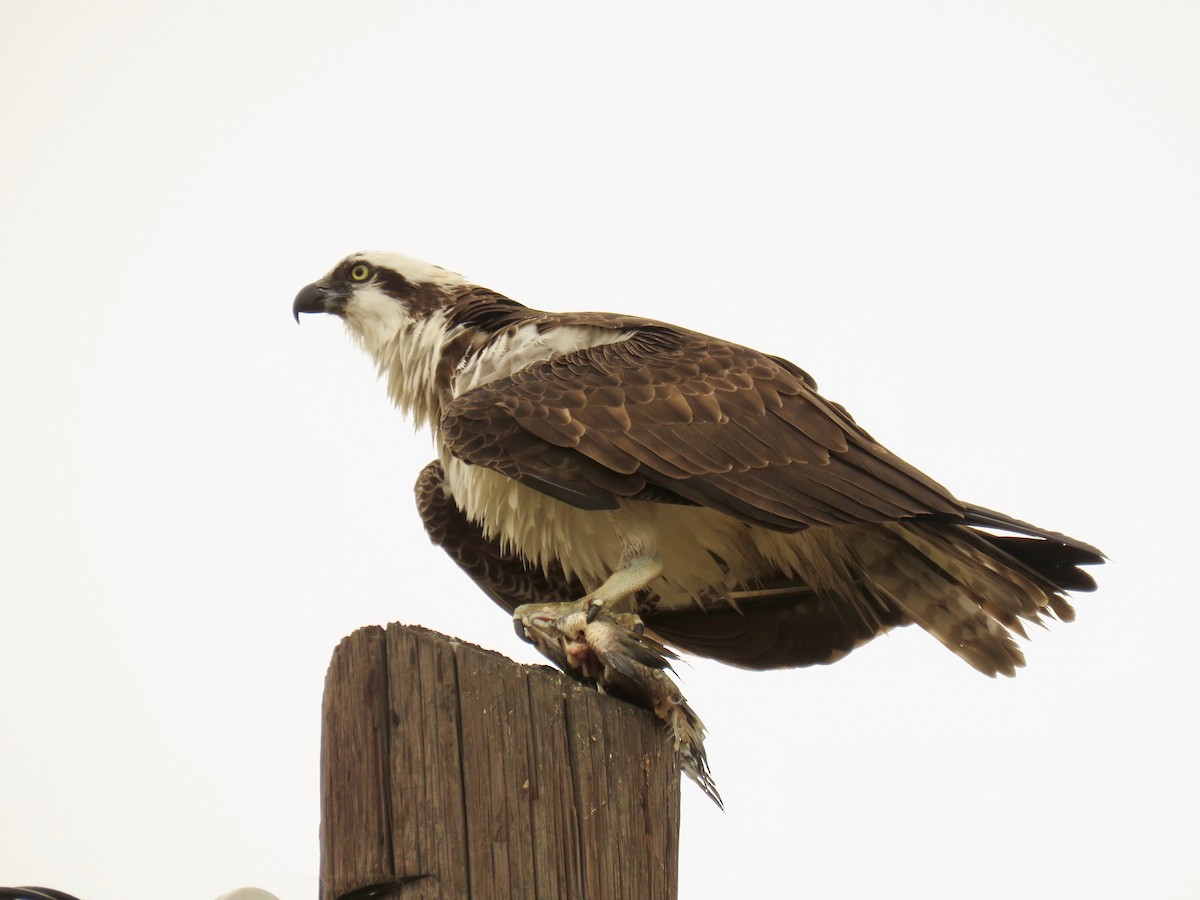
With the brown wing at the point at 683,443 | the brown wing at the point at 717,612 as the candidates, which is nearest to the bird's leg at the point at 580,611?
the brown wing at the point at 683,443

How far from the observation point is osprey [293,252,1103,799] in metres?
4.21

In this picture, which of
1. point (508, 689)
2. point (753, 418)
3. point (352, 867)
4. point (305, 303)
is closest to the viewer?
point (352, 867)

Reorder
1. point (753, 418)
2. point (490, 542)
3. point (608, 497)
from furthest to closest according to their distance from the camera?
1. point (490, 542)
2. point (753, 418)
3. point (608, 497)

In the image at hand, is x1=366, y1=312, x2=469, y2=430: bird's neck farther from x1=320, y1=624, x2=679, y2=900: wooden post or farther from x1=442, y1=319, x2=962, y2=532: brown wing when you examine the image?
x1=320, y1=624, x2=679, y2=900: wooden post

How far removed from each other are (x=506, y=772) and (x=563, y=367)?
1.96 m

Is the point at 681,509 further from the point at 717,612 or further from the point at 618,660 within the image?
the point at 618,660

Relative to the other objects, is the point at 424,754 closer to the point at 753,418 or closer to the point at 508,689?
the point at 508,689

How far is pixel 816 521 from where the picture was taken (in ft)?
13.8

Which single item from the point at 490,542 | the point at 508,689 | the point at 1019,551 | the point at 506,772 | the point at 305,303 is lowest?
the point at 506,772

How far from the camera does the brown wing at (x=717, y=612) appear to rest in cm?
500

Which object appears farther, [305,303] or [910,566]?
[305,303]

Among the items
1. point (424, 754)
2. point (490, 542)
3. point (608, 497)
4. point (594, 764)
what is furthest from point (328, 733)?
point (490, 542)

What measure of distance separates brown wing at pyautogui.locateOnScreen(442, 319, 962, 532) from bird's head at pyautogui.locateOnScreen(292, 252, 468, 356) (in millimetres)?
1058

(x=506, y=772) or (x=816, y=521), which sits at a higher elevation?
(x=816, y=521)
